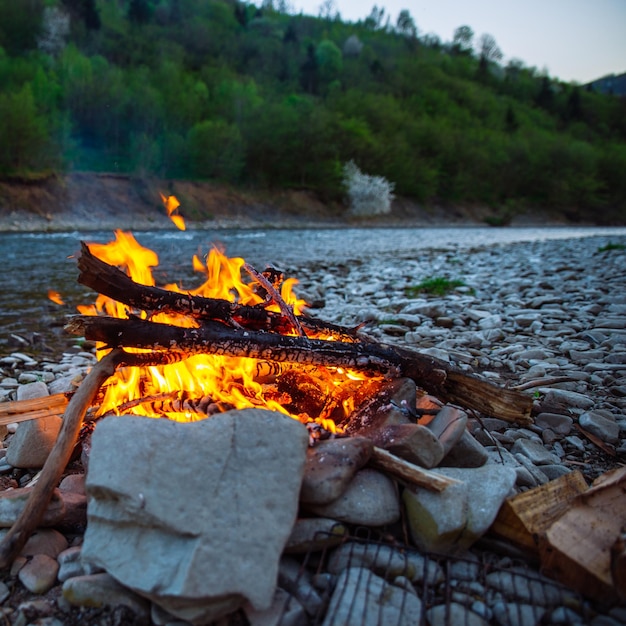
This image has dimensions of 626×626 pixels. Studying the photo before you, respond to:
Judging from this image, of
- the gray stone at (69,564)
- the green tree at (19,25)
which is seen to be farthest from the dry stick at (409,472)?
the green tree at (19,25)

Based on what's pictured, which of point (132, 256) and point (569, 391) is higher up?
A: point (132, 256)

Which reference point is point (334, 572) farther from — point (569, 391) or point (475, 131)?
point (475, 131)

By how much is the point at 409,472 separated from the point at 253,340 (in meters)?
1.13

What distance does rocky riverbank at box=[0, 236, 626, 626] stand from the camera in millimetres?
1818

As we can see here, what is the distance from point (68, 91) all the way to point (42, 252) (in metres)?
34.9

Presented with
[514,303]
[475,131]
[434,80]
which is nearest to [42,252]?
[514,303]

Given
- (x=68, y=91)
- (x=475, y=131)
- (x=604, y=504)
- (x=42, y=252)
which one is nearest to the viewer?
(x=604, y=504)

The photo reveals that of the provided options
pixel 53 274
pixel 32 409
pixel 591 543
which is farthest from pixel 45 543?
pixel 53 274

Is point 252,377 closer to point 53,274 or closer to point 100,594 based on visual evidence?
point 100,594

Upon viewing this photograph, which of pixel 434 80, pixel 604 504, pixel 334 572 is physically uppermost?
pixel 434 80

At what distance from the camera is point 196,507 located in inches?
70.4

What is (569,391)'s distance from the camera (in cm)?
373

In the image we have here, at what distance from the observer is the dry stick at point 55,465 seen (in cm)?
202

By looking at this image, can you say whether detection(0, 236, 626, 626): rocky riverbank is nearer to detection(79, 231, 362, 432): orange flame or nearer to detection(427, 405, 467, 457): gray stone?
detection(427, 405, 467, 457): gray stone
